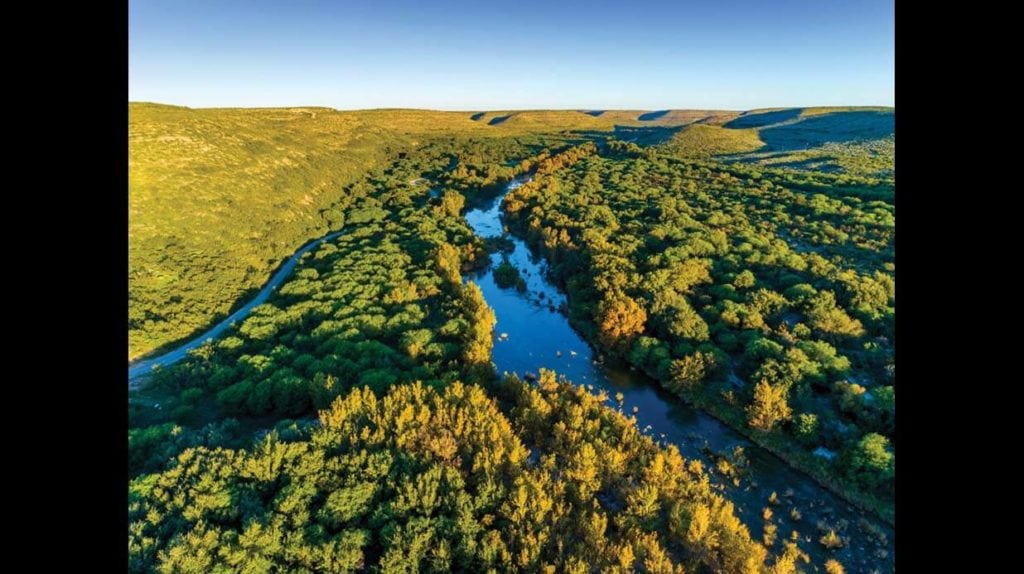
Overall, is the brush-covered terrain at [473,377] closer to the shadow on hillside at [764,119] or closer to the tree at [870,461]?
the tree at [870,461]

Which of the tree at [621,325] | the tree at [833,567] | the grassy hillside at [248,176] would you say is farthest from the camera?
the grassy hillside at [248,176]

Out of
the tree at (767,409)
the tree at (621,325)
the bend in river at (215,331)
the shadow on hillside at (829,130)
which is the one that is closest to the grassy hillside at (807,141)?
the shadow on hillside at (829,130)

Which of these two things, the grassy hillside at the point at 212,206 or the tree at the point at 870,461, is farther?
the grassy hillside at the point at 212,206

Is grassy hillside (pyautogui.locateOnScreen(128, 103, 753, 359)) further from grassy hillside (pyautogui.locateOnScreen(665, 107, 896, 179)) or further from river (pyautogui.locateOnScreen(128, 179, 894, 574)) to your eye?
grassy hillside (pyautogui.locateOnScreen(665, 107, 896, 179))

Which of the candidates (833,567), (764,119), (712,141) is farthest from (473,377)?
(764,119)
